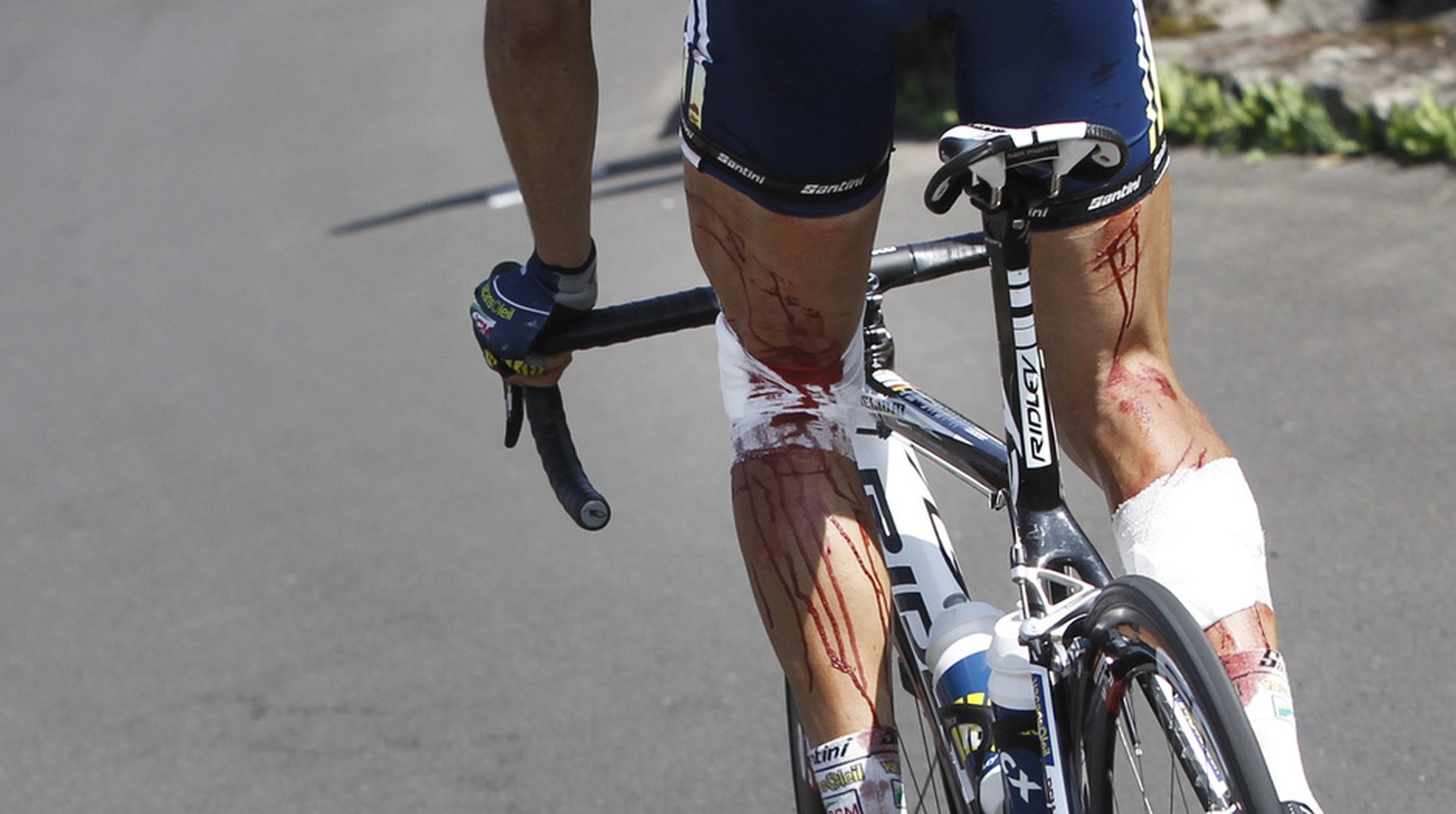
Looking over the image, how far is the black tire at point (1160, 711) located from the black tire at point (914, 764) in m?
0.34

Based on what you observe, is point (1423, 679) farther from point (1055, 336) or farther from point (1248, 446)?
point (1055, 336)

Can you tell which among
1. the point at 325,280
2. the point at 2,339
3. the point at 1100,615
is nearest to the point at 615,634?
the point at 1100,615

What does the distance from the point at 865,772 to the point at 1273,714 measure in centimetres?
52

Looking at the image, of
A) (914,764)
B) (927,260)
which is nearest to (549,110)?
(927,260)

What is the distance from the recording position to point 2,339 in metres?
7.74

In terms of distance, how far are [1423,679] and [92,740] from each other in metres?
2.97

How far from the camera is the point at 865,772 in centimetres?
205

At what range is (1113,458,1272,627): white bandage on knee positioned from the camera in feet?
6.15

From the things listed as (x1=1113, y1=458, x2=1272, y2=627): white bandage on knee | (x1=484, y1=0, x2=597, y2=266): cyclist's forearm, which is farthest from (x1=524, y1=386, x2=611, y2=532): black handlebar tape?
(x1=1113, y1=458, x2=1272, y2=627): white bandage on knee

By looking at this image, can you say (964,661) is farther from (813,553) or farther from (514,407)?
(514,407)

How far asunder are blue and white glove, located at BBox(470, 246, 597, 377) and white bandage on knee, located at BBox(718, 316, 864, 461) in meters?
0.28

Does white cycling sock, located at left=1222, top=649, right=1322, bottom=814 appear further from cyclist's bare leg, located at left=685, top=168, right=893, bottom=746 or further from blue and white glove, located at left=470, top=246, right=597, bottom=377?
blue and white glove, located at left=470, top=246, right=597, bottom=377

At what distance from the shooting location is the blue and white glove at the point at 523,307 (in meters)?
2.32

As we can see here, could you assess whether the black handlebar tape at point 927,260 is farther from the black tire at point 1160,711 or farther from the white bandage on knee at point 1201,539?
the black tire at point 1160,711
